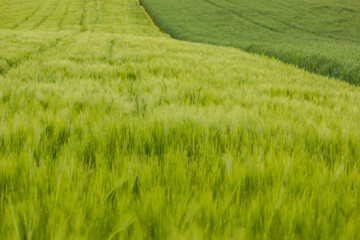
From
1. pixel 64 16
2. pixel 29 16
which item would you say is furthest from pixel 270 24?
pixel 29 16

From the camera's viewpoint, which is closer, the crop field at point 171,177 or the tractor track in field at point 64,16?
the crop field at point 171,177

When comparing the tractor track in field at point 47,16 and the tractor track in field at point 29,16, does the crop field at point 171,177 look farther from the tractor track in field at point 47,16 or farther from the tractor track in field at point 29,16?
the tractor track in field at point 29,16

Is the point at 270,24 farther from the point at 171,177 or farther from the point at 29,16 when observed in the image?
the point at 29,16

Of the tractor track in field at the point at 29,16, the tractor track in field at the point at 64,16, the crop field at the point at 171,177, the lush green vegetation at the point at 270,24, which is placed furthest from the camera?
the tractor track in field at the point at 64,16

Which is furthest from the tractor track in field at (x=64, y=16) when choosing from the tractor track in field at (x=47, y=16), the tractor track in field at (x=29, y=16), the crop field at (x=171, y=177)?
the crop field at (x=171, y=177)

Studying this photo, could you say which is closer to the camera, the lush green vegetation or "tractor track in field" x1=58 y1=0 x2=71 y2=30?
the lush green vegetation

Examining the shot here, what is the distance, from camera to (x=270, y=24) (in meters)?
22.9

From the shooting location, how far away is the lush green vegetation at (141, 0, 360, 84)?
13568 mm

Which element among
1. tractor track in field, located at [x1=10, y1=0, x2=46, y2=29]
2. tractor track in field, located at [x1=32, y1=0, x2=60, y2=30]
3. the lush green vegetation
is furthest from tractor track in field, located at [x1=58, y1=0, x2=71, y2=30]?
the lush green vegetation

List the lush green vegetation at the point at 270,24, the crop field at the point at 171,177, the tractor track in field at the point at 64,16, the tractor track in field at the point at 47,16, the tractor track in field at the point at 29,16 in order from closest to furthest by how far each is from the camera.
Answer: the crop field at the point at 171,177 < the lush green vegetation at the point at 270,24 < the tractor track in field at the point at 29,16 < the tractor track in field at the point at 47,16 < the tractor track in field at the point at 64,16

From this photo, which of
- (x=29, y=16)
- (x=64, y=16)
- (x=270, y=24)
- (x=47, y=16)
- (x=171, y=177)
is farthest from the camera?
(x=64, y=16)

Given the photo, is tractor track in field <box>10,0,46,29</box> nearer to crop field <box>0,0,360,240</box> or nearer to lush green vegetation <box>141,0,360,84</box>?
lush green vegetation <box>141,0,360,84</box>

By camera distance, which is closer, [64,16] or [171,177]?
[171,177]

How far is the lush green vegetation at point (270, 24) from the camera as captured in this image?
13.6 meters
